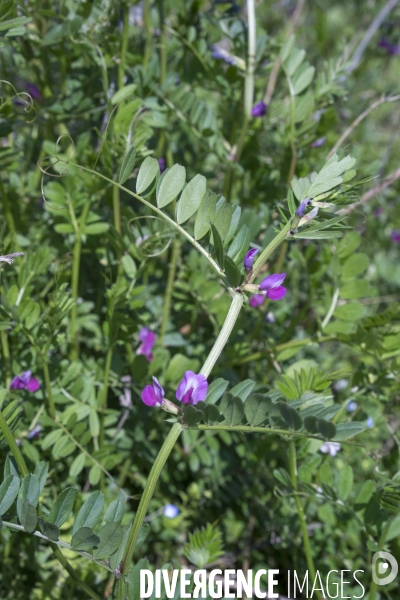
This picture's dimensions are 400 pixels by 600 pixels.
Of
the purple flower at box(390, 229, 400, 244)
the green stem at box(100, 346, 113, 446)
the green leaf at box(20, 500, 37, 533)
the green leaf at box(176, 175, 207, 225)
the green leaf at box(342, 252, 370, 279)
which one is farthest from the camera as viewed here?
the purple flower at box(390, 229, 400, 244)

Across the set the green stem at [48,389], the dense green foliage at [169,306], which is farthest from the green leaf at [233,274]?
the green stem at [48,389]

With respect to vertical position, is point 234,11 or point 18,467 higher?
point 234,11

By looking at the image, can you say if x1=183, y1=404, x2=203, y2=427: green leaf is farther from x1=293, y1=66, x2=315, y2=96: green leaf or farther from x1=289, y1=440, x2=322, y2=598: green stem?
x1=293, y1=66, x2=315, y2=96: green leaf

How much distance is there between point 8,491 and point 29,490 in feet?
0.08

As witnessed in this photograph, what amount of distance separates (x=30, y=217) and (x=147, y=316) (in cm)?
45

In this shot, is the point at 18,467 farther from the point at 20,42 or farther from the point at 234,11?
the point at 234,11

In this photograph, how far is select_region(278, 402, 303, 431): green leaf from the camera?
2.25ft

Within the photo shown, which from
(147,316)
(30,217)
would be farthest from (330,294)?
(30,217)

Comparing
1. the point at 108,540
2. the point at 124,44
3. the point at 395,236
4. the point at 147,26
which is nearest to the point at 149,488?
the point at 108,540

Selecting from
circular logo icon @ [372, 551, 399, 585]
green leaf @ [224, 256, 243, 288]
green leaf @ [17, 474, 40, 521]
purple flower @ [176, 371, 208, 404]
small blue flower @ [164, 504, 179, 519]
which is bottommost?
small blue flower @ [164, 504, 179, 519]

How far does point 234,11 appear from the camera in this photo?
131 cm

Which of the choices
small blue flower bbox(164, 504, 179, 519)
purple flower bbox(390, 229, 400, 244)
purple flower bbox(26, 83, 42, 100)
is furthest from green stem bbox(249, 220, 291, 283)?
purple flower bbox(390, 229, 400, 244)

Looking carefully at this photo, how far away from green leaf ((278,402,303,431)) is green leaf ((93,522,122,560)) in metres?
0.23

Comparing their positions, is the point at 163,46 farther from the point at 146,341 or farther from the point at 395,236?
the point at 395,236
